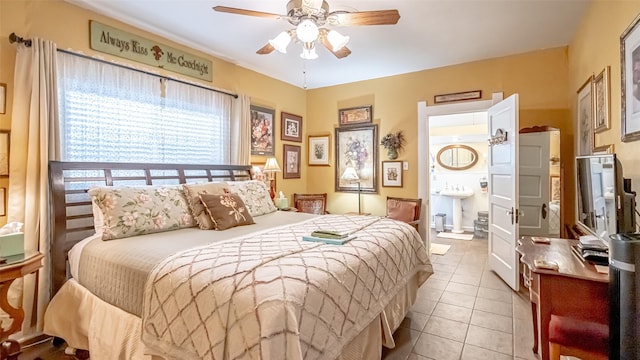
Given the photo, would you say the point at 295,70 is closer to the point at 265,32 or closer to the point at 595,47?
the point at 265,32

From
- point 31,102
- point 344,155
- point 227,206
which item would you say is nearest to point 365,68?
point 344,155

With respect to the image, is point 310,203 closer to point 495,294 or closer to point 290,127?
point 290,127

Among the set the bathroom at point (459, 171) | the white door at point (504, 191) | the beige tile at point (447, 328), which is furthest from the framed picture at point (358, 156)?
the beige tile at point (447, 328)

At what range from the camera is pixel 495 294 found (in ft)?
10.5

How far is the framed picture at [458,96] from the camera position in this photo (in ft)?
13.3

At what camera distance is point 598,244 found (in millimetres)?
1847

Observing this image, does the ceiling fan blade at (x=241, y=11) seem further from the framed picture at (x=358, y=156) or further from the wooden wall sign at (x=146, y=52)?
the framed picture at (x=358, y=156)

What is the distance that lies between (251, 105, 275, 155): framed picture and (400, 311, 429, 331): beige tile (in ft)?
9.51

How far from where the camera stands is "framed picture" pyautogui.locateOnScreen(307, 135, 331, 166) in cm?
527

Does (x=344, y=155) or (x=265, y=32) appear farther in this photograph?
(x=344, y=155)

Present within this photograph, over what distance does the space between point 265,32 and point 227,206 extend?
6.15 ft

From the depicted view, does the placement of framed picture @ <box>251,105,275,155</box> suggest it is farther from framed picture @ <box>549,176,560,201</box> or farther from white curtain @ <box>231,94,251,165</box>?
framed picture @ <box>549,176,560,201</box>

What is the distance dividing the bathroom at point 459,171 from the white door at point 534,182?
2154mm

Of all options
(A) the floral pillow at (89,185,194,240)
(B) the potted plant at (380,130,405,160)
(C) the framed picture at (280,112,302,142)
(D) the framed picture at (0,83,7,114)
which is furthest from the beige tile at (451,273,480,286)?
(D) the framed picture at (0,83,7,114)
